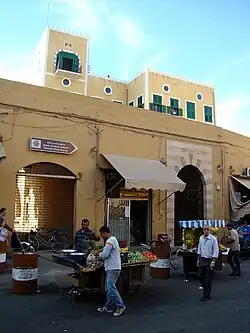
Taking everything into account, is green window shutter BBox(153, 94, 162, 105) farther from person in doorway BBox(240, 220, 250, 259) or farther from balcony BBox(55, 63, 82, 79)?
person in doorway BBox(240, 220, 250, 259)

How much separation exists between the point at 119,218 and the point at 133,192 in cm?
137

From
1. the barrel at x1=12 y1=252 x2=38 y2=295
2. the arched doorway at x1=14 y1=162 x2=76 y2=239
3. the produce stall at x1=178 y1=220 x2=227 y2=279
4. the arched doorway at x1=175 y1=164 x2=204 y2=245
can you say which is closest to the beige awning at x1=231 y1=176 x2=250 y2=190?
the arched doorway at x1=175 y1=164 x2=204 y2=245

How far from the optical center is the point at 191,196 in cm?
1962

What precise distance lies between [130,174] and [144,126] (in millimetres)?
3628

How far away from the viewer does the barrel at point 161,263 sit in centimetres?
1034

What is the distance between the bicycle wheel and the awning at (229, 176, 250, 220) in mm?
8697

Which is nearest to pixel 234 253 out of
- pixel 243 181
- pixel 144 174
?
pixel 144 174

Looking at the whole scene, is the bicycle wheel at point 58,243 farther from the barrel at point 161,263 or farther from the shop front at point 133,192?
the barrel at point 161,263

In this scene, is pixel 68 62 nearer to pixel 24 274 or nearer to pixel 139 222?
pixel 139 222

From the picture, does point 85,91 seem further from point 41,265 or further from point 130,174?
point 41,265

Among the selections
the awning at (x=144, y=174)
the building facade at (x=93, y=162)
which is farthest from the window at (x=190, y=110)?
the awning at (x=144, y=174)

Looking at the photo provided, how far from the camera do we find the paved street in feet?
19.3

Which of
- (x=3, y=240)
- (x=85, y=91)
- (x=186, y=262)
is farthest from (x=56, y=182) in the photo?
(x=85, y=91)

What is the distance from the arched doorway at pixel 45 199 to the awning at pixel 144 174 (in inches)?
79.3
